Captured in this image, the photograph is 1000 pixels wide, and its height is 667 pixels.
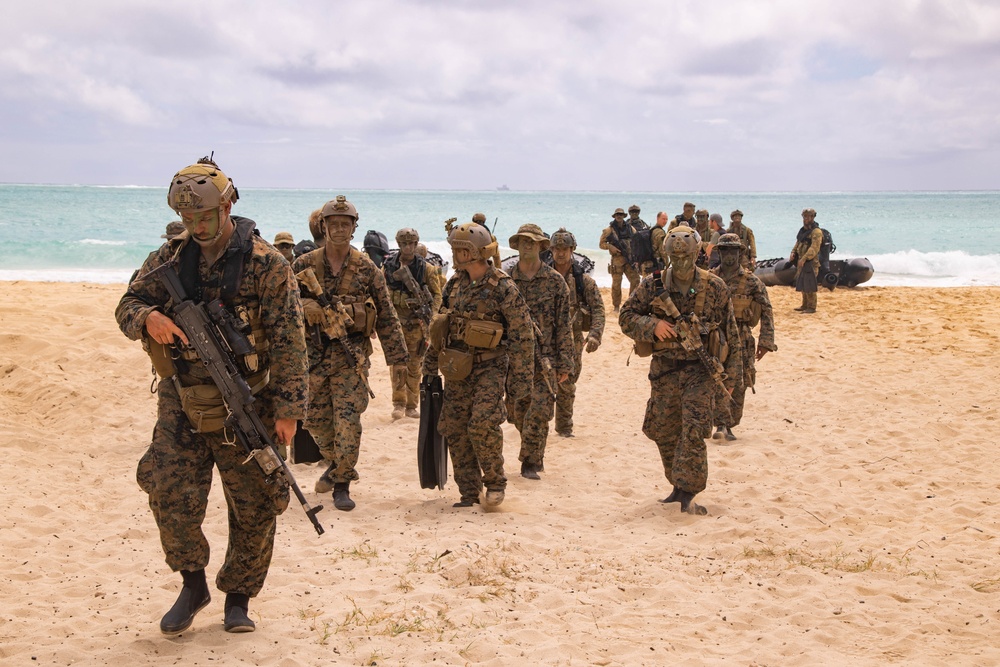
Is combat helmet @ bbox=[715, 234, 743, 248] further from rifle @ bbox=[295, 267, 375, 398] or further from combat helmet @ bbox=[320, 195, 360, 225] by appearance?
rifle @ bbox=[295, 267, 375, 398]

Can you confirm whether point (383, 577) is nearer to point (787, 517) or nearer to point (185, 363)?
point (185, 363)

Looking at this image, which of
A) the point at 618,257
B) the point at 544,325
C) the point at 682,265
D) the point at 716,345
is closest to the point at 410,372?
the point at 544,325

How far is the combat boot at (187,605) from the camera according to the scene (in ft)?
15.1

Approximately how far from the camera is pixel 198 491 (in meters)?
4.55

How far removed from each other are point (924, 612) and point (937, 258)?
3666 cm

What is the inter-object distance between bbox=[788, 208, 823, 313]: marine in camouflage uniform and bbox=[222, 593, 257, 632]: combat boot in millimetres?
15595

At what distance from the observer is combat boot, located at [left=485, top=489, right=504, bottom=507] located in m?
7.18

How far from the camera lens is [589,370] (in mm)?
14156

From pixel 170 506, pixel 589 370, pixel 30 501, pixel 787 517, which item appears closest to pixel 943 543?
pixel 787 517

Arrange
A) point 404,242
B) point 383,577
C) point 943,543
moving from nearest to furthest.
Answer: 1. point 383,577
2. point 943,543
3. point 404,242

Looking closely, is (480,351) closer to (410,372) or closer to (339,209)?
(339,209)

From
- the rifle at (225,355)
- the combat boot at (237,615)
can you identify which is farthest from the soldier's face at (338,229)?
the combat boot at (237,615)

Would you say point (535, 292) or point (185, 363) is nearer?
point (185, 363)

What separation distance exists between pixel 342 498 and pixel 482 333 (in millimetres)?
1802
